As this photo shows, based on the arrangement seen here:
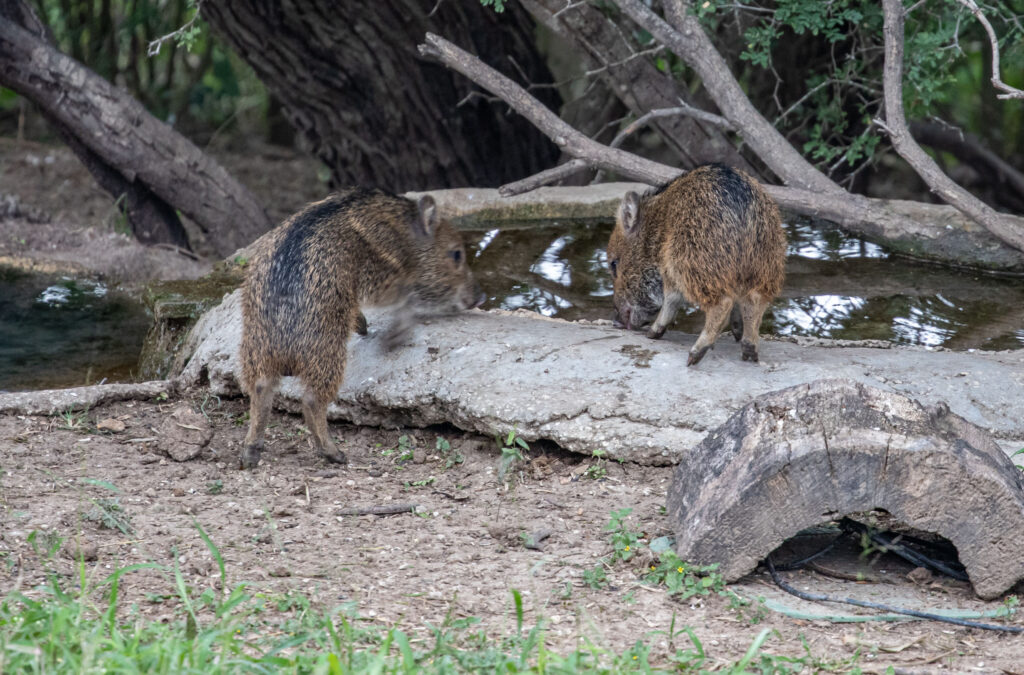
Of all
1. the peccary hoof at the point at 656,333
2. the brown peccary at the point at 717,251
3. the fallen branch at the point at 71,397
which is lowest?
the fallen branch at the point at 71,397

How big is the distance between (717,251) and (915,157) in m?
1.55

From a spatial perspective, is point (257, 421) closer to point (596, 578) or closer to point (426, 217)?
point (426, 217)

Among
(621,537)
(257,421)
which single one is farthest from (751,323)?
(257,421)

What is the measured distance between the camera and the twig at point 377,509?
4.22 metres

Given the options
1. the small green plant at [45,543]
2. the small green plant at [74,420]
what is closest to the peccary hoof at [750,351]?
the small green plant at [45,543]

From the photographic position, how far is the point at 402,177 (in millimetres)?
9227

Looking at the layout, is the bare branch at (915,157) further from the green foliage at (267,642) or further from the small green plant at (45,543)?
the small green plant at (45,543)

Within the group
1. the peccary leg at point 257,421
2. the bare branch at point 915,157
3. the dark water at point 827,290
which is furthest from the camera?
the dark water at point 827,290

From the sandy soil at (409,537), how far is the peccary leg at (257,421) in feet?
0.21

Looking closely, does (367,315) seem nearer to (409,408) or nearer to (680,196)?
(409,408)

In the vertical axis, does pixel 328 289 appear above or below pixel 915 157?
below

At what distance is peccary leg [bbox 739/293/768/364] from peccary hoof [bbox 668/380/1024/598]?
1194mm

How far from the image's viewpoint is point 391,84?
8.59 metres

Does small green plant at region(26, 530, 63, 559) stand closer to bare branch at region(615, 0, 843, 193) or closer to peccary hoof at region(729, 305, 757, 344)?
peccary hoof at region(729, 305, 757, 344)
